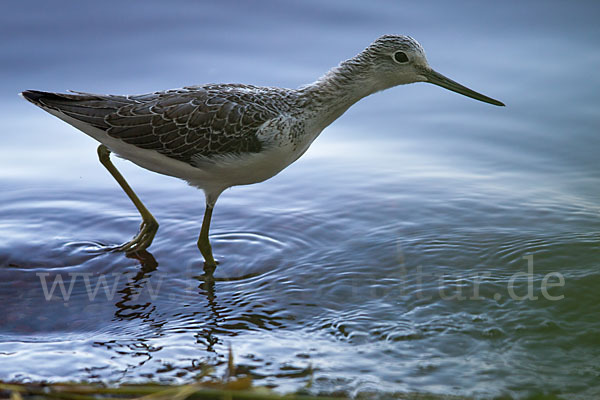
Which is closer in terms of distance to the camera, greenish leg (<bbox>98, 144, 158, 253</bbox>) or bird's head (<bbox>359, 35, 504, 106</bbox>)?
bird's head (<bbox>359, 35, 504, 106</bbox>)

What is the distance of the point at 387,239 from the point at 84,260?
2629 millimetres

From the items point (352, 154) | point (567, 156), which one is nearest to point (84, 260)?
point (352, 154)

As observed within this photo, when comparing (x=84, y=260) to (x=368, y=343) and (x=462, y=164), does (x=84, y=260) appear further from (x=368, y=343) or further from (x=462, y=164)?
(x=462, y=164)

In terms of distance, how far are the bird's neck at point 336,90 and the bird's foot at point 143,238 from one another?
1795 millimetres

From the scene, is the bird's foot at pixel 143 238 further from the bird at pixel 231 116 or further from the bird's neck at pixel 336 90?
the bird's neck at pixel 336 90

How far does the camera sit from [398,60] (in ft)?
19.5

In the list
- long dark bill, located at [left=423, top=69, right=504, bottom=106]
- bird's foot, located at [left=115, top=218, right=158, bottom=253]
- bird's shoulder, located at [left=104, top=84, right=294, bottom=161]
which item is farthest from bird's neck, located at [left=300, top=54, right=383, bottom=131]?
bird's foot, located at [left=115, top=218, right=158, bottom=253]

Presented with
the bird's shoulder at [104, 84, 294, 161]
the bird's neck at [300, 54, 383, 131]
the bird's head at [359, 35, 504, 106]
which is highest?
the bird's head at [359, 35, 504, 106]

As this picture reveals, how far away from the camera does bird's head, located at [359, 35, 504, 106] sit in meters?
5.89

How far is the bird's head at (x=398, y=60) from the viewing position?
589 centimetres

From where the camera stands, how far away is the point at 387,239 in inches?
252

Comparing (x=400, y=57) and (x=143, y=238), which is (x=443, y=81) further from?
(x=143, y=238)

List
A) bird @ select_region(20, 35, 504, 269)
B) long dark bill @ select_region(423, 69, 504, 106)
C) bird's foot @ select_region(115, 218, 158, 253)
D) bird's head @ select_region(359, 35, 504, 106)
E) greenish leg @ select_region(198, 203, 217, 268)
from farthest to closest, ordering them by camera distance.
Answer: bird's foot @ select_region(115, 218, 158, 253) < greenish leg @ select_region(198, 203, 217, 268) < long dark bill @ select_region(423, 69, 504, 106) < bird's head @ select_region(359, 35, 504, 106) < bird @ select_region(20, 35, 504, 269)

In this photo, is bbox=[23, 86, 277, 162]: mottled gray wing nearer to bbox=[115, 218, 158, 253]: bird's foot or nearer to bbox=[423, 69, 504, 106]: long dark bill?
bbox=[115, 218, 158, 253]: bird's foot
